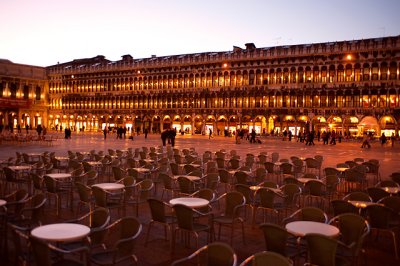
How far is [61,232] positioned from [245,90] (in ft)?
225

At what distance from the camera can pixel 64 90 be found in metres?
98.4

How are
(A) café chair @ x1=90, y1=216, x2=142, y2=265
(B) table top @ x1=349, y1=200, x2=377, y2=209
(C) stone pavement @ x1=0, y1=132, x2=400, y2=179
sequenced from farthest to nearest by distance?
(C) stone pavement @ x1=0, y1=132, x2=400, y2=179
(B) table top @ x1=349, y1=200, x2=377, y2=209
(A) café chair @ x1=90, y1=216, x2=142, y2=265

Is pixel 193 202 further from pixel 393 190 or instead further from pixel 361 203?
pixel 393 190

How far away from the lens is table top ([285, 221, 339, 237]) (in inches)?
238

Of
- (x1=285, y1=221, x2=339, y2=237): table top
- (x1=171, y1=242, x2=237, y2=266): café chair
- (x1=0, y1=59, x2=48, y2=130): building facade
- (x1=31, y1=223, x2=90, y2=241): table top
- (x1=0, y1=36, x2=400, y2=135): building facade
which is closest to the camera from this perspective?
(x1=171, y1=242, x2=237, y2=266): café chair

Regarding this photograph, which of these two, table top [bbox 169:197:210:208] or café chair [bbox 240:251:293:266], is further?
table top [bbox 169:197:210:208]

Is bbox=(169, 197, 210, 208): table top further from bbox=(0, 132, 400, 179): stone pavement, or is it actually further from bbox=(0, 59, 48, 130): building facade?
bbox=(0, 59, 48, 130): building facade

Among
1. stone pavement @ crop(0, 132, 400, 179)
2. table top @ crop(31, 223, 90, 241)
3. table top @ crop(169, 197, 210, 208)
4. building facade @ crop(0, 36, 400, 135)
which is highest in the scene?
building facade @ crop(0, 36, 400, 135)

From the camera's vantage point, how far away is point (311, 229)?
20.4ft

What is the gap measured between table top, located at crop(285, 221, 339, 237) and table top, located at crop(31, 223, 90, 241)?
299 cm

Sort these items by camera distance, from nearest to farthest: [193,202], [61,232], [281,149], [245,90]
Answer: [61,232]
[193,202]
[281,149]
[245,90]

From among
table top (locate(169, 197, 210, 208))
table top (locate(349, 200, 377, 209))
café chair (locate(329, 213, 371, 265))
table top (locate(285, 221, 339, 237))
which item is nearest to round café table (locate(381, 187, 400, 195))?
table top (locate(349, 200, 377, 209))

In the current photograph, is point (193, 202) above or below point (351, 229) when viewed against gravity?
above

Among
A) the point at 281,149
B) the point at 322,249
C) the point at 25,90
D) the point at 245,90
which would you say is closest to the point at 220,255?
the point at 322,249
